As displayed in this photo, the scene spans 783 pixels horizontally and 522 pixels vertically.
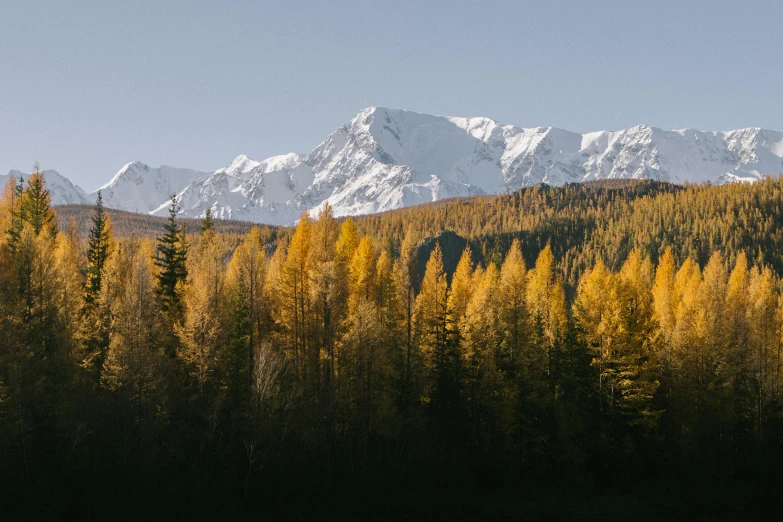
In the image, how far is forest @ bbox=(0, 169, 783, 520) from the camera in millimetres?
43219

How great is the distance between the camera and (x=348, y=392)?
2028 inches

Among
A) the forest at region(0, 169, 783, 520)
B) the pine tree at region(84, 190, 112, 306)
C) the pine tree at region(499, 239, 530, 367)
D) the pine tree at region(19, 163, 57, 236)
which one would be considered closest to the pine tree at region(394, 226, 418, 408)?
the forest at region(0, 169, 783, 520)

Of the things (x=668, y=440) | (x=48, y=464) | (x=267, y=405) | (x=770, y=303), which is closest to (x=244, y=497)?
(x=267, y=405)

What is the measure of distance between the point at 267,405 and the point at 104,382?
38.0 ft

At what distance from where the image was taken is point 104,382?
46.3 metres

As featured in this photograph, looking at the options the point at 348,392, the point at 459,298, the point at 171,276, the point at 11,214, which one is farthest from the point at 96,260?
the point at 459,298

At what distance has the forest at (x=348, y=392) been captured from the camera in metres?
43.2

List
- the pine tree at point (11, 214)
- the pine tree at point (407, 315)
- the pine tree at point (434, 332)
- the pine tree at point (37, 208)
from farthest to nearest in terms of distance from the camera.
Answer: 1. the pine tree at point (37, 208)
2. the pine tree at point (11, 214)
3. the pine tree at point (434, 332)
4. the pine tree at point (407, 315)

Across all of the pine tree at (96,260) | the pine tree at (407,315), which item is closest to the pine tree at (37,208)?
the pine tree at (96,260)

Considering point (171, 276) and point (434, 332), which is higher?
point (171, 276)

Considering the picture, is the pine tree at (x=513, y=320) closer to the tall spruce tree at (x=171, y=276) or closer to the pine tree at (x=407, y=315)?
the pine tree at (x=407, y=315)

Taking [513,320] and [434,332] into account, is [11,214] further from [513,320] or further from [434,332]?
[513,320]

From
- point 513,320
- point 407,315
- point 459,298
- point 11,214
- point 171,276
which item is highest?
point 11,214

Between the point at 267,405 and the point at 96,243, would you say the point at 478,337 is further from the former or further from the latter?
the point at 96,243
